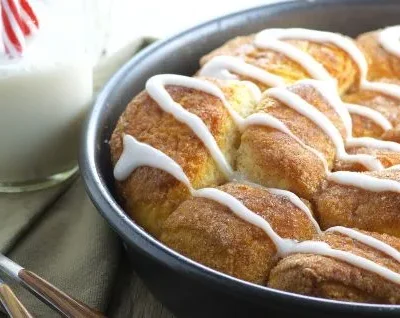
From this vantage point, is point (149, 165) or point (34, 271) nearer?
point (149, 165)

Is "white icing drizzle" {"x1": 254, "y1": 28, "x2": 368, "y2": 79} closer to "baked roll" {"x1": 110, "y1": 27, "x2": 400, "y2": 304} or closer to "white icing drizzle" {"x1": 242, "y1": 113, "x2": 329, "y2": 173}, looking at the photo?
"baked roll" {"x1": 110, "y1": 27, "x2": 400, "y2": 304}

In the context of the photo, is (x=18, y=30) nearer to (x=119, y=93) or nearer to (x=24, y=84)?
(x=24, y=84)

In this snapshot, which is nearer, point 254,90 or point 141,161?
point 141,161

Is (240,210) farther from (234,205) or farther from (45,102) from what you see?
(45,102)

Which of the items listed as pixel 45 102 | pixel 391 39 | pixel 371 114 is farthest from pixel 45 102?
pixel 391 39

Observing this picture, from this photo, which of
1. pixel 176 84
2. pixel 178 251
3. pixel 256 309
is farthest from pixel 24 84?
pixel 256 309

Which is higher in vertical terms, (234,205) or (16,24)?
(16,24)

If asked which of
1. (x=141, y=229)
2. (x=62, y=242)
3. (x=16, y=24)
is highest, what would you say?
(x=16, y=24)

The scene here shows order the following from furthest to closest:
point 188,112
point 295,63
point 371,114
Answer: point 295,63 → point 371,114 → point 188,112
